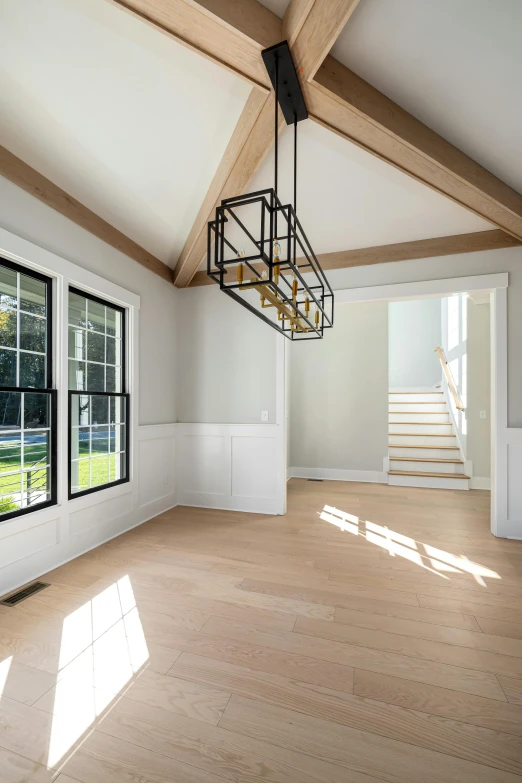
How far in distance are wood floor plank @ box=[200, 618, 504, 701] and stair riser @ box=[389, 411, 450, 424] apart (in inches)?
201

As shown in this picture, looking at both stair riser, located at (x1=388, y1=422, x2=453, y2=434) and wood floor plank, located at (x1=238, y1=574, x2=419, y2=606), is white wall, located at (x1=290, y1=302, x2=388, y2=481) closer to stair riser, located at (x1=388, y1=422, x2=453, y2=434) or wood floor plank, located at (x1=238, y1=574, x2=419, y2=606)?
stair riser, located at (x1=388, y1=422, x2=453, y2=434)

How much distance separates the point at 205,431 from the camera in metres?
4.16

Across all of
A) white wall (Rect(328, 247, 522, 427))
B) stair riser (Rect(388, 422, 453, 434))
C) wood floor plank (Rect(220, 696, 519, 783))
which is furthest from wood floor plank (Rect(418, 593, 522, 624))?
stair riser (Rect(388, 422, 453, 434))

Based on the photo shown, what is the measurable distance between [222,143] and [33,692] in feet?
11.2

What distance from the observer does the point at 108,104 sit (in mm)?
2254

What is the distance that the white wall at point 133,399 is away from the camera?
235 centimetres

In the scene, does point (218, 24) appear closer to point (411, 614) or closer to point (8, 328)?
point (8, 328)

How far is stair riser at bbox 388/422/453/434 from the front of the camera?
6000mm

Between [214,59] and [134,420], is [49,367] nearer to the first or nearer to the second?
[134,420]

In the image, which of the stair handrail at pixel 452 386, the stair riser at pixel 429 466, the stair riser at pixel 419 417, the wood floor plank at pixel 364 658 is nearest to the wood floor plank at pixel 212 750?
the wood floor plank at pixel 364 658

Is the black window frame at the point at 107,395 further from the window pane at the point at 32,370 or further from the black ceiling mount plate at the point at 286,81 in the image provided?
the black ceiling mount plate at the point at 286,81

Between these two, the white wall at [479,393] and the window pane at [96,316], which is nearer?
the window pane at [96,316]

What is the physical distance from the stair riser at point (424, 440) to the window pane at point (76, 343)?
4943 millimetres

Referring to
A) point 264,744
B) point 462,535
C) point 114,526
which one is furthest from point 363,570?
point 114,526
